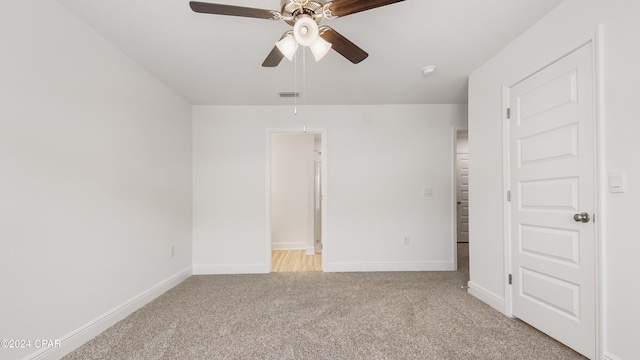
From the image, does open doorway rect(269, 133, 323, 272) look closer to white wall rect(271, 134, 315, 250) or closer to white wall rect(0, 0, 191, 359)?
white wall rect(271, 134, 315, 250)

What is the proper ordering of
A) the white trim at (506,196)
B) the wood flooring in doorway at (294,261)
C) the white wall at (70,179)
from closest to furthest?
1. the white wall at (70,179)
2. the white trim at (506,196)
3. the wood flooring in doorway at (294,261)

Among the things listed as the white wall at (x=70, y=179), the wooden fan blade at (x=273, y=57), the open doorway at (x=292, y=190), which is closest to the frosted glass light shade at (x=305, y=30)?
the wooden fan blade at (x=273, y=57)

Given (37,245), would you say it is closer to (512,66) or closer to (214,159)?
(214,159)

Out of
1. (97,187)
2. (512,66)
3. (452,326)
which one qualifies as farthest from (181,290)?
(512,66)

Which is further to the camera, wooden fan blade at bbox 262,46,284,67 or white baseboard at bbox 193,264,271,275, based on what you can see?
white baseboard at bbox 193,264,271,275

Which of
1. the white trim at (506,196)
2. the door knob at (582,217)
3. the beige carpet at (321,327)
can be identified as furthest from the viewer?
the white trim at (506,196)

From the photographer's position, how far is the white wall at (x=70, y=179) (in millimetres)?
1456

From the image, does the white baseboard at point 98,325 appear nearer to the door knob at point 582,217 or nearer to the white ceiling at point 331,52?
the white ceiling at point 331,52

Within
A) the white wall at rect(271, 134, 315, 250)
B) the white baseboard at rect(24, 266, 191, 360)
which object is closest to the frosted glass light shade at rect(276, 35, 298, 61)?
the white baseboard at rect(24, 266, 191, 360)

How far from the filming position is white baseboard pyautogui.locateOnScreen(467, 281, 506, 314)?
7.62 feet

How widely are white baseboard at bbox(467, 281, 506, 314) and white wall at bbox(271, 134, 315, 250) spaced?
293cm

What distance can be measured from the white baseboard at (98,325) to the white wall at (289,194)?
2.34 metres

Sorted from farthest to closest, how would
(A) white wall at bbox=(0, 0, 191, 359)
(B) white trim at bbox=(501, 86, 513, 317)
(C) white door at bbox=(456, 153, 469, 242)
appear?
1. (C) white door at bbox=(456, 153, 469, 242)
2. (B) white trim at bbox=(501, 86, 513, 317)
3. (A) white wall at bbox=(0, 0, 191, 359)

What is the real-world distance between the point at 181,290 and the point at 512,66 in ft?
12.6
